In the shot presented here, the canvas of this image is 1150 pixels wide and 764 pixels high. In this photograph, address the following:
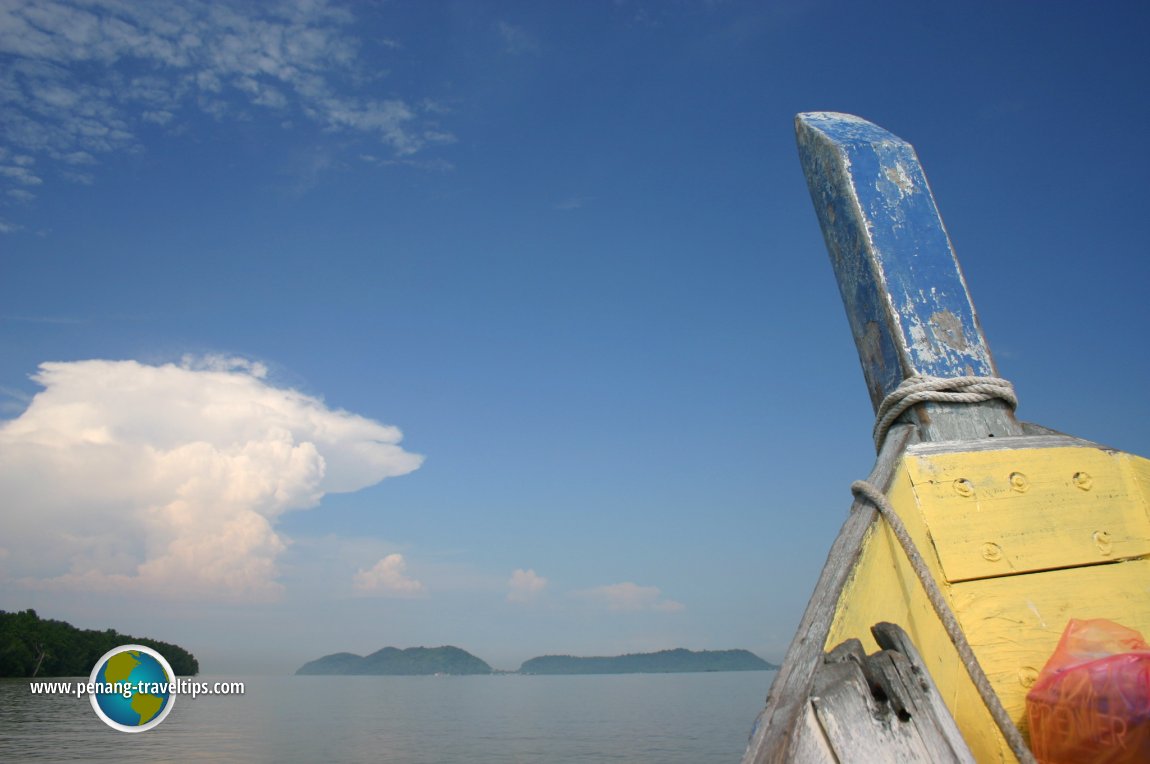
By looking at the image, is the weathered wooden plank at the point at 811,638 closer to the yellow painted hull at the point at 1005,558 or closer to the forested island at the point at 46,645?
the yellow painted hull at the point at 1005,558

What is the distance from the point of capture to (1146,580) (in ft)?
4.63

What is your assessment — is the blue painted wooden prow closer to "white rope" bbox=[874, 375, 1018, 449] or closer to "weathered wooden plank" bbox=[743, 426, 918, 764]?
"white rope" bbox=[874, 375, 1018, 449]

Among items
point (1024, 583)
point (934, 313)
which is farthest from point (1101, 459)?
point (934, 313)

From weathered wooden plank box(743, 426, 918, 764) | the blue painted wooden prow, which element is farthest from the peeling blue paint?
weathered wooden plank box(743, 426, 918, 764)

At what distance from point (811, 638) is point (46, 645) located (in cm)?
8358

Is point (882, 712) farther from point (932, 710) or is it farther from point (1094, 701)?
point (1094, 701)

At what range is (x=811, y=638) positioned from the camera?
42.1 inches

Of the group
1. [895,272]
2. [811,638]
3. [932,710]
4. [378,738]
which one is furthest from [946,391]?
[378,738]

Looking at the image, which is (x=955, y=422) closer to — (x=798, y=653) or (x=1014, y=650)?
(x=1014, y=650)

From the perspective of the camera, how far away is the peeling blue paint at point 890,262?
1771 mm

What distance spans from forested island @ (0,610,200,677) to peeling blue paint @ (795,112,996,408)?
7551 centimetres

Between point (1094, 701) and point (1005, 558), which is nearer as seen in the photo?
point (1094, 701)

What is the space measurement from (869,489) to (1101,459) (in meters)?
0.66

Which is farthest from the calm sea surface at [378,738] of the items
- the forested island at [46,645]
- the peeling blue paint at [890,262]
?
the peeling blue paint at [890,262]
